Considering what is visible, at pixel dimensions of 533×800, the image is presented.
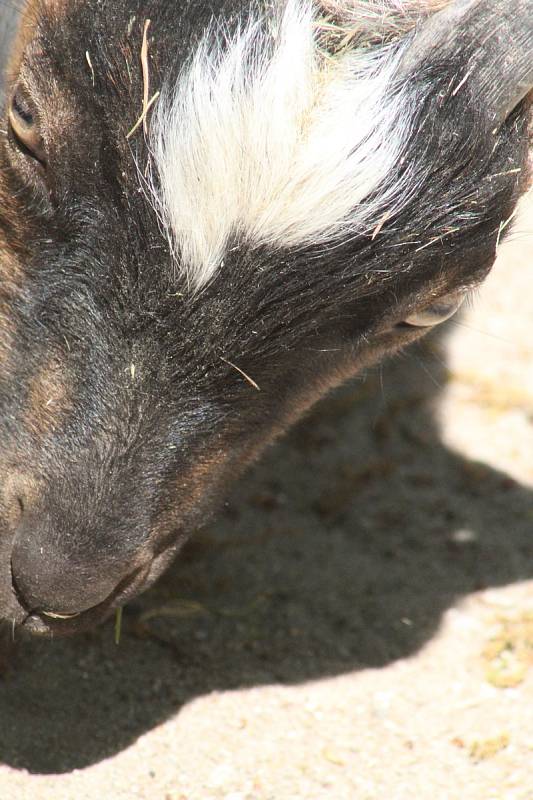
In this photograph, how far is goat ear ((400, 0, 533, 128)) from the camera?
3035mm

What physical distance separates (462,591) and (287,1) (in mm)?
2475

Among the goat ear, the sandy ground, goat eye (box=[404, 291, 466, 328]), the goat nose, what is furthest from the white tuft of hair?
the sandy ground

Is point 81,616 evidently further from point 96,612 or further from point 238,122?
point 238,122

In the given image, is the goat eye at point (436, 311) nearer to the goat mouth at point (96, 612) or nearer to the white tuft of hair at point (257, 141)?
the white tuft of hair at point (257, 141)

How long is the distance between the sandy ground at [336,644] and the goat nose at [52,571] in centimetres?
59

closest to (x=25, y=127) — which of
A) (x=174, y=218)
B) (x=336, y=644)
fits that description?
(x=174, y=218)

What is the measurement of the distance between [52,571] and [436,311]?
1471 millimetres

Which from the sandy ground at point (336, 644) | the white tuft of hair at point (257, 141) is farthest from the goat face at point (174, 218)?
the sandy ground at point (336, 644)

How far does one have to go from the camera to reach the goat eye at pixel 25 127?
3055 millimetres

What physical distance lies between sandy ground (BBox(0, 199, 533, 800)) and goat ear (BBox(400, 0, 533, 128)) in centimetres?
72

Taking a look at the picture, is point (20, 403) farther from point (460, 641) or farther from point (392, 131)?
point (460, 641)

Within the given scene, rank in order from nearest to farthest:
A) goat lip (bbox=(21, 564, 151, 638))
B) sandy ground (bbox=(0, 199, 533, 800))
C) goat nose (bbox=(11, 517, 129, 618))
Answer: goat nose (bbox=(11, 517, 129, 618)) → goat lip (bbox=(21, 564, 151, 638)) → sandy ground (bbox=(0, 199, 533, 800))

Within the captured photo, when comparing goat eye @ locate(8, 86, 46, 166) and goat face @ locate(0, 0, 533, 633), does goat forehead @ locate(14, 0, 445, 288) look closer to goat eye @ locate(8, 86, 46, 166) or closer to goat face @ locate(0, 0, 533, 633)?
goat face @ locate(0, 0, 533, 633)

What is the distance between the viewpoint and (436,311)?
3.55 meters
